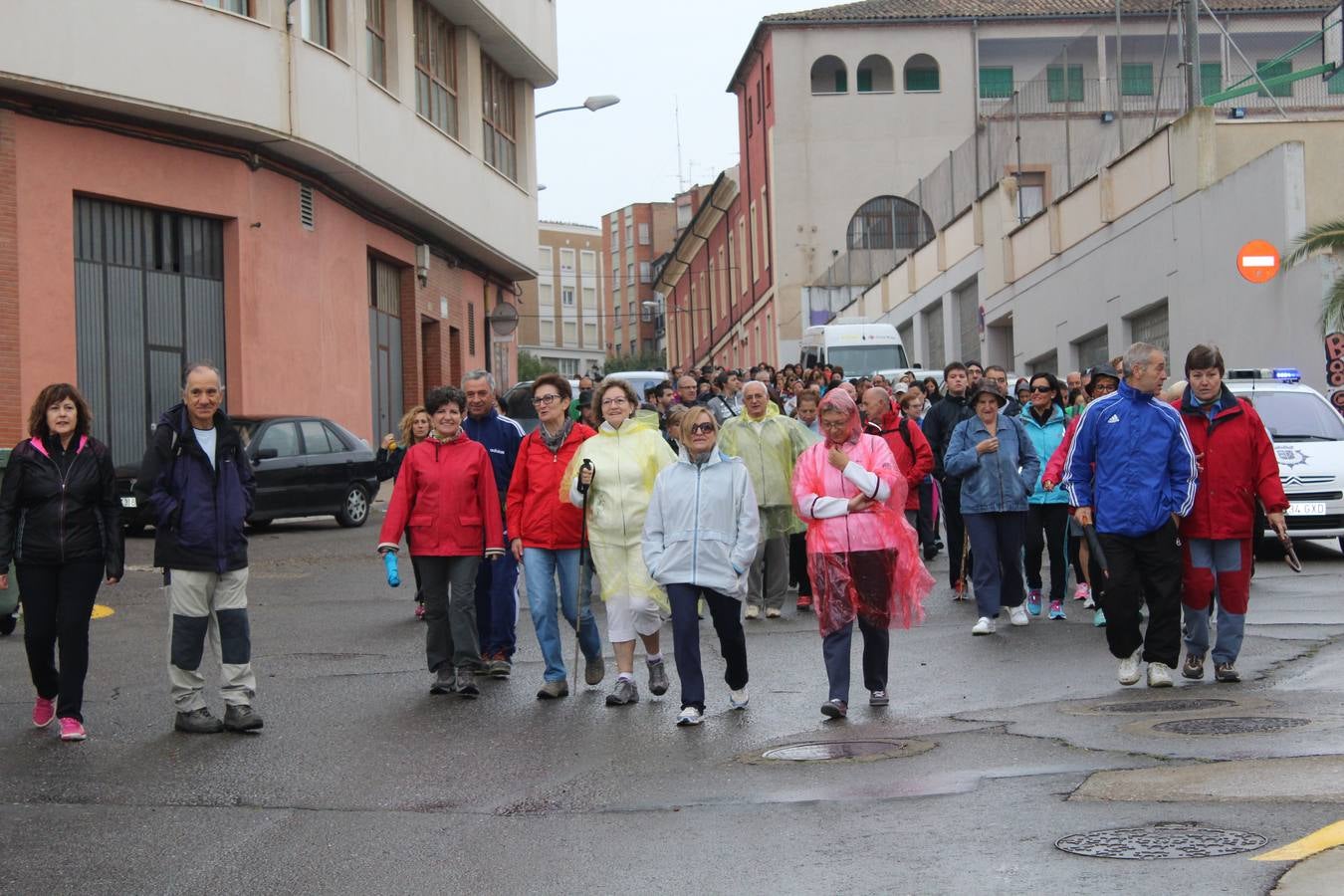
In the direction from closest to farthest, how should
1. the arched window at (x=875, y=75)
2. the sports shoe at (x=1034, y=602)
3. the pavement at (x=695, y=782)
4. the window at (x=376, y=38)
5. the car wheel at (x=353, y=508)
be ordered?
the pavement at (x=695, y=782), the sports shoe at (x=1034, y=602), the car wheel at (x=353, y=508), the window at (x=376, y=38), the arched window at (x=875, y=75)

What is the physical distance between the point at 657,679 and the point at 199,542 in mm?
2627

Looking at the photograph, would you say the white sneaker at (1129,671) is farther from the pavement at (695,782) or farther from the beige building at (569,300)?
the beige building at (569,300)

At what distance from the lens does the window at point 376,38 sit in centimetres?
3047

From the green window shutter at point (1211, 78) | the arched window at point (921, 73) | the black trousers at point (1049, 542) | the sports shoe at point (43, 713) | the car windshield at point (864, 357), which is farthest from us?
the arched window at point (921, 73)

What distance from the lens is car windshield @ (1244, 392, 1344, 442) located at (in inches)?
699

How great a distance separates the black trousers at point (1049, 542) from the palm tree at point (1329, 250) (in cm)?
1234

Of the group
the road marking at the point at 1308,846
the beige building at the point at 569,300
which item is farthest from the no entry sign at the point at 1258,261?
the beige building at the point at 569,300

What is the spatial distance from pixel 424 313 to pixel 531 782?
91.1 ft

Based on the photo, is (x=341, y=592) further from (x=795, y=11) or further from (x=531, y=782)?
(x=795, y=11)

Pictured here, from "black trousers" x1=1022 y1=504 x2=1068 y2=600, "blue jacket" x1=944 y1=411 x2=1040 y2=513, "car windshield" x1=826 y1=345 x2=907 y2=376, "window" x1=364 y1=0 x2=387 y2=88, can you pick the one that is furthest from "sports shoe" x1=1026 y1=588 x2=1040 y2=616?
"car windshield" x1=826 y1=345 x2=907 y2=376

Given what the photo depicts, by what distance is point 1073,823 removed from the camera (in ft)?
20.9

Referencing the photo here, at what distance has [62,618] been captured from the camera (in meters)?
9.41

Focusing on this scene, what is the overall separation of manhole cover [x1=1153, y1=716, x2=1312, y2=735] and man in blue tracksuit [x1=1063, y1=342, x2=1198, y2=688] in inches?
51.0

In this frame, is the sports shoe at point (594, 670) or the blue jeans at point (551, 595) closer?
the blue jeans at point (551, 595)
